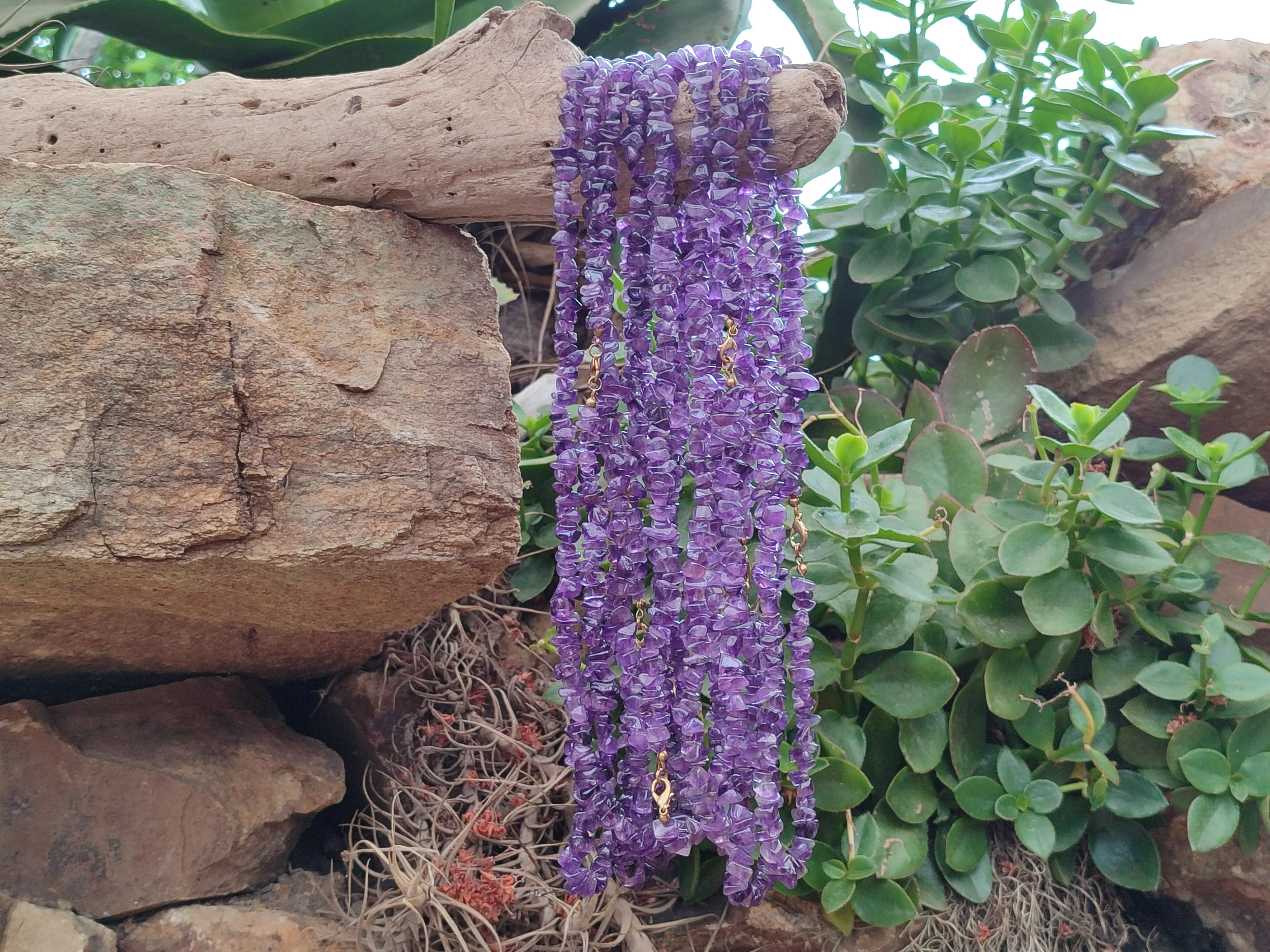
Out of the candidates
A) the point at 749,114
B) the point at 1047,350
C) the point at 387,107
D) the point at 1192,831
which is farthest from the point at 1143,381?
the point at 387,107

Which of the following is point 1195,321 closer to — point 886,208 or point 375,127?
point 886,208

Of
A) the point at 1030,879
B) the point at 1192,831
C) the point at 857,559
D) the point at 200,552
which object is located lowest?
the point at 1030,879

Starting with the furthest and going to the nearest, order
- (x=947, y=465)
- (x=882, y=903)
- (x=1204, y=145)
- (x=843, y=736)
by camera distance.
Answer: (x=1204, y=145) < (x=947, y=465) < (x=843, y=736) < (x=882, y=903)

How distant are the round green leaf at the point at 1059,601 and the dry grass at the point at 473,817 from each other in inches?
20.7

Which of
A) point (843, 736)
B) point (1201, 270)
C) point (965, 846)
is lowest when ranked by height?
point (965, 846)

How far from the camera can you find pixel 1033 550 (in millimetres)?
1060

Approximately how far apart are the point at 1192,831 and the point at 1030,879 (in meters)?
0.19

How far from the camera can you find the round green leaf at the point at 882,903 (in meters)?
0.96

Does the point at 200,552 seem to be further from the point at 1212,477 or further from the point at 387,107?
the point at 1212,477

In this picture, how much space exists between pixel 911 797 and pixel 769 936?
0.74 feet

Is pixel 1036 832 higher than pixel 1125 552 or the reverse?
the reverse

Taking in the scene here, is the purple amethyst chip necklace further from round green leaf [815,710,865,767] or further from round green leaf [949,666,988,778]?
round green leaf [949,666,988,778]

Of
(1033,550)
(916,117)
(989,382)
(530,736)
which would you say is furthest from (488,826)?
(916,117)

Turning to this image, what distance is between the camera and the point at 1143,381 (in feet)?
4.81
